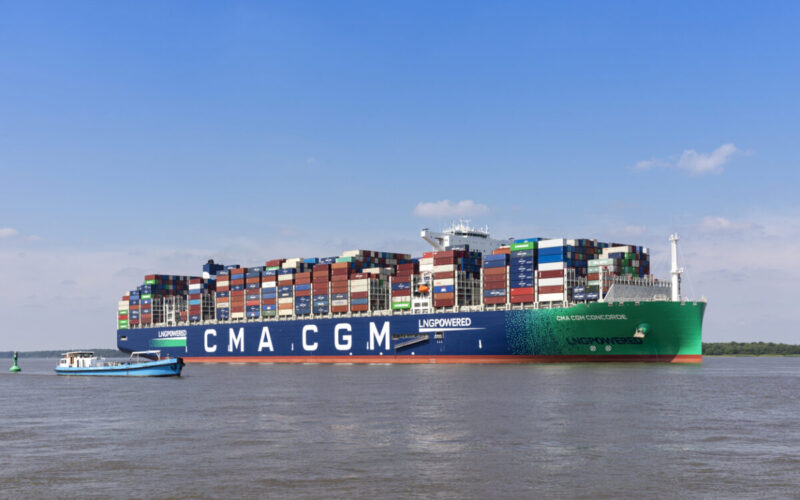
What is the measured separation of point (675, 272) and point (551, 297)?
1200 cm

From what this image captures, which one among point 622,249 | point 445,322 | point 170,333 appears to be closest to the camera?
point 622,249

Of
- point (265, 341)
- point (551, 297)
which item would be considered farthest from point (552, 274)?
point (265, 341)

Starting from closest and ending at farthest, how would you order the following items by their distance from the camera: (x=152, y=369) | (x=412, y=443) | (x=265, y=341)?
(x=412, y=443) → (x=152, y=369) → (x=265, y=341)

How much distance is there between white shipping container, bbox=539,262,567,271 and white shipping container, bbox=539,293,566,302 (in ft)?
8.26

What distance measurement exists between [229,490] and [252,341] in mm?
90732

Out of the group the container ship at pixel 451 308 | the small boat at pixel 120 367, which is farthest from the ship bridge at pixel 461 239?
the small boat at pixel 120 367

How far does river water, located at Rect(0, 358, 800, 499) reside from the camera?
66.3 feet

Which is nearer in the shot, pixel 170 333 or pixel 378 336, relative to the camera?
pixel 378 336

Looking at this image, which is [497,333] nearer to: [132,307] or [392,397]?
[392,397]

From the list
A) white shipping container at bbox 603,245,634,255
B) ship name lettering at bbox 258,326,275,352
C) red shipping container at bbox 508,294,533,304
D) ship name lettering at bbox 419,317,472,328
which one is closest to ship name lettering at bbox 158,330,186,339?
ship name lettering at bbox 258,326,275,352

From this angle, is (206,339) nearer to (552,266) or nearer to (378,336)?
(378,336)

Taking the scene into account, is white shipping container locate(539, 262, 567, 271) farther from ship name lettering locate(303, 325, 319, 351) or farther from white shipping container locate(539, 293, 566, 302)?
ship name lettering locate(303, 325, 319, 351)

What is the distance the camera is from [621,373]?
2436 inches

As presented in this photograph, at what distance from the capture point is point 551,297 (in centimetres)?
7931
